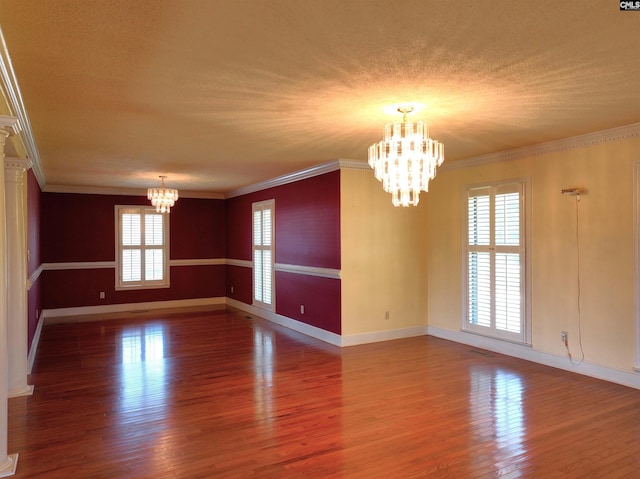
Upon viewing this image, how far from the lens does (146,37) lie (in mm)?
2230

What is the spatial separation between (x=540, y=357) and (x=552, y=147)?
7.69 feet

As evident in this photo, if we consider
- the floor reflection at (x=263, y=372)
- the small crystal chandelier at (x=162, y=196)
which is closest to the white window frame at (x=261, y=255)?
the floor reflection at (x=263, y=372)

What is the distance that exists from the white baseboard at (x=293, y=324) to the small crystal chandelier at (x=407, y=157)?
3223 millimetres

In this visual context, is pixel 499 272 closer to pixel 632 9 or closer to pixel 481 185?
pixel 481 185

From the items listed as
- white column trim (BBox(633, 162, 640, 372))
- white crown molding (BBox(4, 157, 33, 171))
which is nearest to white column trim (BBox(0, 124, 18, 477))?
white crown molding (BBox(4, 157, 33, 171))

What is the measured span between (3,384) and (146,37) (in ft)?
7.46

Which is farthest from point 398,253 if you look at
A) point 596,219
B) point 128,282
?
point 128,282

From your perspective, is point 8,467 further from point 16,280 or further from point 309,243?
point 309,243

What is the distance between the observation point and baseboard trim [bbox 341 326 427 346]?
5962 mm

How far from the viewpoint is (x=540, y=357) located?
198 inches

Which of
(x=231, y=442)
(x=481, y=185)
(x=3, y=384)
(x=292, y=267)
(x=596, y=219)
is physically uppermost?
(x=481, y=185)

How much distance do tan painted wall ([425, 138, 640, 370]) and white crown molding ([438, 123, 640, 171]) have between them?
0.17 ft

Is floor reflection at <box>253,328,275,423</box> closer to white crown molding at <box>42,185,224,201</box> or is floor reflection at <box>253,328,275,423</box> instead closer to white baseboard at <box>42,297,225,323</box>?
white baseboard at <box>42,297,225,323</box>

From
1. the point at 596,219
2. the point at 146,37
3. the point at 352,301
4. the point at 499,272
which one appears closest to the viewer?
the point at 146,37
